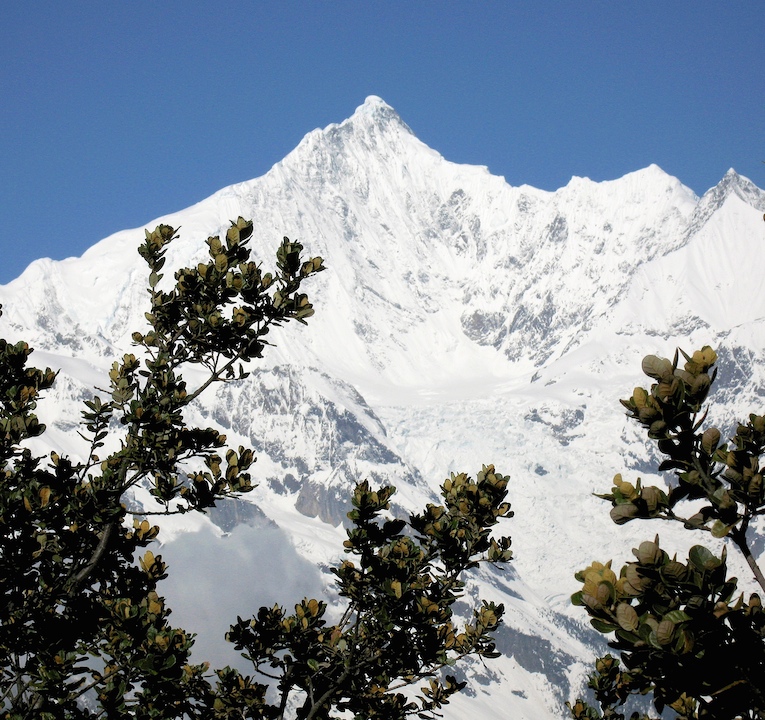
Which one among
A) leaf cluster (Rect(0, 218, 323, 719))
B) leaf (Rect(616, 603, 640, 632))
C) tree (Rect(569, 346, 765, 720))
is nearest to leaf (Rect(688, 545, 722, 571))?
tree (Rect(569, 346, 765, 720))

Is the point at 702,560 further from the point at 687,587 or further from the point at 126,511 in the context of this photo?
the point at 126,511

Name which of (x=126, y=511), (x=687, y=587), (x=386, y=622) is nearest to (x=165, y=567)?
(x=126, y=511)

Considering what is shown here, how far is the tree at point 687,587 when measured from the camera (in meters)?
5.41

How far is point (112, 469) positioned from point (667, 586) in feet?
24.7

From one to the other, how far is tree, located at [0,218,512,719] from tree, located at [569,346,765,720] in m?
5.35

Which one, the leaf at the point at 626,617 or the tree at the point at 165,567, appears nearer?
the leaf at the point at 626,617

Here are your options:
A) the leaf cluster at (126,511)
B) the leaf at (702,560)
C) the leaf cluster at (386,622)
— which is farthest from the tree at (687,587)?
the leaf cluster at (126,511)

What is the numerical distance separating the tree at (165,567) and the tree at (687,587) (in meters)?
5.35

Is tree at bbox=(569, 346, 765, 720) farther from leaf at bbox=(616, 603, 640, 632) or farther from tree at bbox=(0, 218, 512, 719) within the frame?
tree at bbox=(0, 218, 512, 719)

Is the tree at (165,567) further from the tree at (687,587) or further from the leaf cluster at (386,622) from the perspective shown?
the tree at (687,587)

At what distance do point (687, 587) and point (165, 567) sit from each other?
25.4 ft

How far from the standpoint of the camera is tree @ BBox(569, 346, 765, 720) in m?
5.41

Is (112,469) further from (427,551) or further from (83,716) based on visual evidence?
(427,551)

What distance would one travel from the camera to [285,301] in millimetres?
11844
